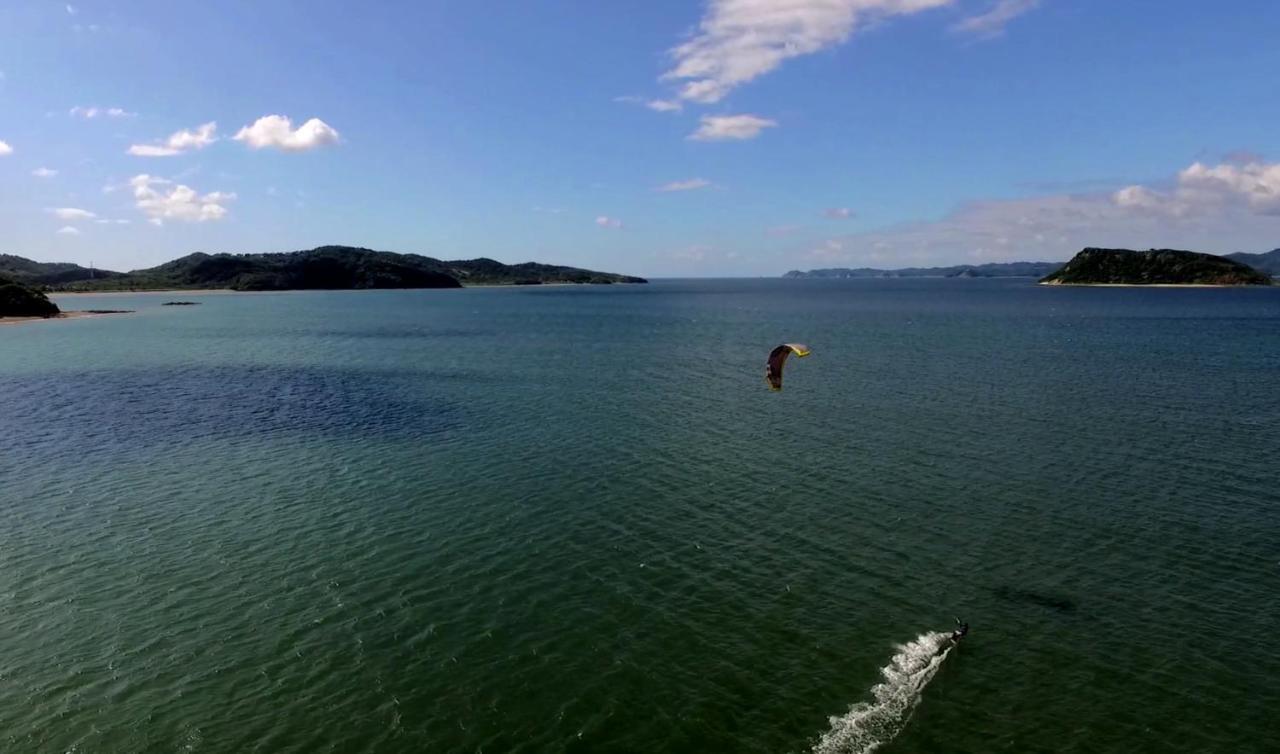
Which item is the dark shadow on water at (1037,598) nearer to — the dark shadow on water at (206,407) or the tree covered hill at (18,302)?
the dark shadow on water at (206,407)

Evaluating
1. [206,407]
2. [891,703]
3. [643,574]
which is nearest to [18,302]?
[206,407]

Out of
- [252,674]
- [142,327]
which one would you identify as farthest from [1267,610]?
[142,327]

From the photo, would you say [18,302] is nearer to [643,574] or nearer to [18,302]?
[18,302]

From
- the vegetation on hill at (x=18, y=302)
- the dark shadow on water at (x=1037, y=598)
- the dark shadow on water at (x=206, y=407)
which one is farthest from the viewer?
the vegetation on hill at (x=18, y=302)

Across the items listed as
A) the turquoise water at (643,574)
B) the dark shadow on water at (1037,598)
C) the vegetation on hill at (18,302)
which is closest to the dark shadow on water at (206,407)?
the turquoise water at (643,574)

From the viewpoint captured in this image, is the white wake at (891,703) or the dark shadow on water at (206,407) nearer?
the white wake at (891,703)

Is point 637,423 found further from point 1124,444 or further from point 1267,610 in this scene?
point 1267,610
